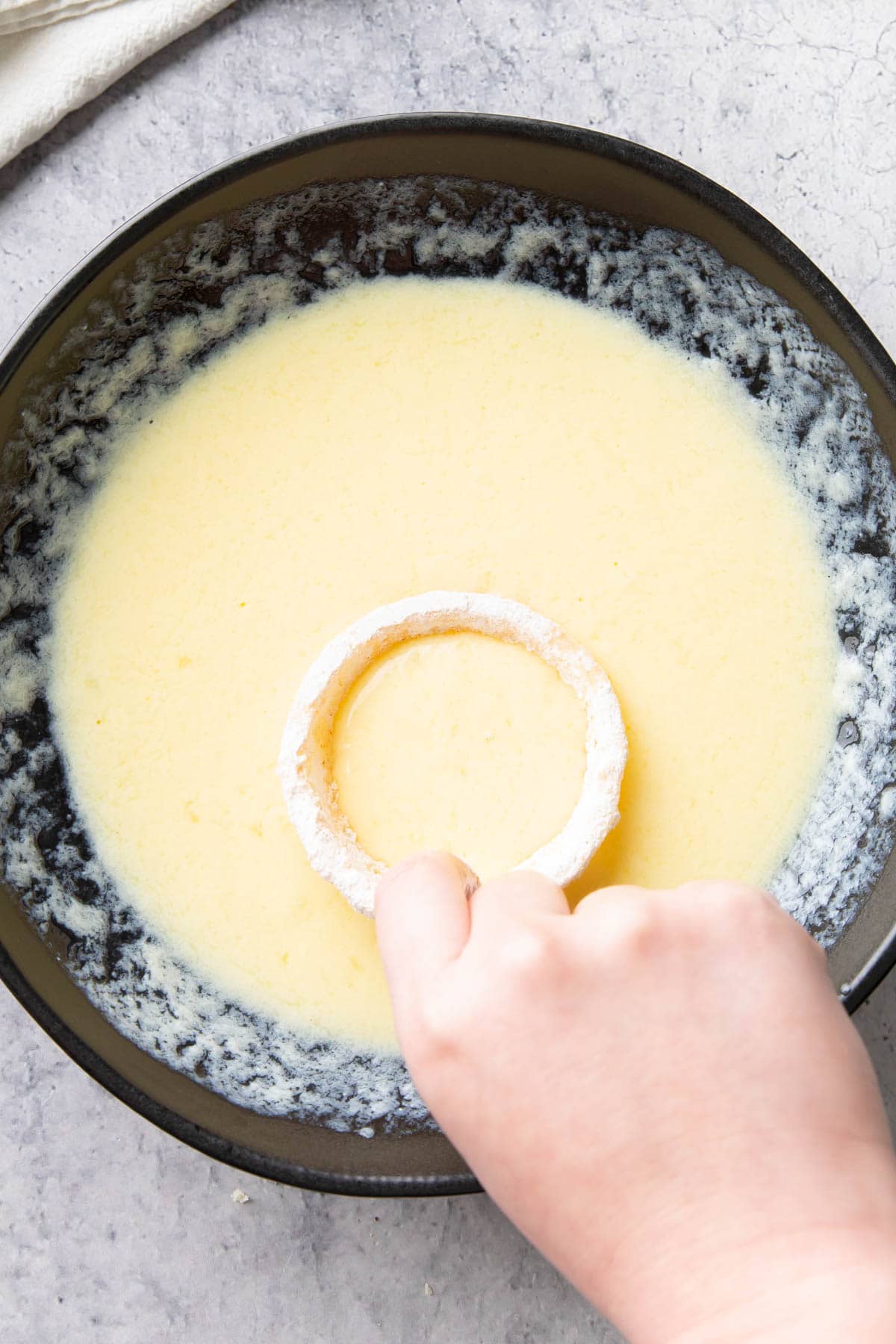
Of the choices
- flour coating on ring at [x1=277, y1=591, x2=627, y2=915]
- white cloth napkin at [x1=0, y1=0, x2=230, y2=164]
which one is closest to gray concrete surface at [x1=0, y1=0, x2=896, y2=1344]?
white cloth napkin at [x1=0, y1=0, x2=230, y2=164]

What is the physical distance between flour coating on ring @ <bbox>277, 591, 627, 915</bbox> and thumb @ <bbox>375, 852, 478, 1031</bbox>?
0.47 ft

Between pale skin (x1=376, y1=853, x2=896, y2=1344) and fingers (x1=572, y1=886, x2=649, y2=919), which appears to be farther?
fingers (x1=572, y1=886, x2=649, y2=919)

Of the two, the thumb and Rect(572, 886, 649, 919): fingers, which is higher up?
Rect(572, 886, 649, 919): fingers

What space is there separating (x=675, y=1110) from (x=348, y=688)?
0.46 m

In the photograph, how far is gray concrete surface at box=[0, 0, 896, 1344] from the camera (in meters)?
0.99

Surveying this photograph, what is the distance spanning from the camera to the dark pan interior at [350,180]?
875 millimetres

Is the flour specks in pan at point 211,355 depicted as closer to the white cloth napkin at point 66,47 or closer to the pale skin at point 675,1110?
the white cloth napkin at point 66,47

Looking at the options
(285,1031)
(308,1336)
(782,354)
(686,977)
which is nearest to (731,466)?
(782,354)

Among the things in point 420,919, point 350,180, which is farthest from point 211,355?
point 420,919

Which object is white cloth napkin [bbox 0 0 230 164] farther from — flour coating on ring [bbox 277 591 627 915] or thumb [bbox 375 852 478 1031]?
thumb [bbox 375 852 478 1031]

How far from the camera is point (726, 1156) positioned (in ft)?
2.00

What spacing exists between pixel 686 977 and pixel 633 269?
2.14 ft

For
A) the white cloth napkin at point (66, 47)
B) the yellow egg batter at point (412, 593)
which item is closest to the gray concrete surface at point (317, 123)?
the white cloth napkin at point (66, 47)

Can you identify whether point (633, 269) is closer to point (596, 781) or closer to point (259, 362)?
point (259, 362)
